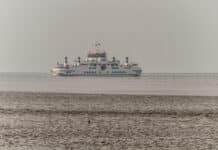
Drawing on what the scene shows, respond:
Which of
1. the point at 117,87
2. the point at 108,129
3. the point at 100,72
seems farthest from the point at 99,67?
the point at 108,129

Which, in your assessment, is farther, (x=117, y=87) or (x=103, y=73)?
(x=103, y=73)

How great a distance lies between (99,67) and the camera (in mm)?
166875

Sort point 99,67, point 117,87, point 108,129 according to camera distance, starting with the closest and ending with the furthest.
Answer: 1. point 108,129
2. point 117,87
3. point 99,67

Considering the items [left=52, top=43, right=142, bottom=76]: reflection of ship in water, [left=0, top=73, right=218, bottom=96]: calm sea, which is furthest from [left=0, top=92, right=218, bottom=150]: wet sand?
[left=52, top=43, right=142, bottom=76]: reflection of ship in water

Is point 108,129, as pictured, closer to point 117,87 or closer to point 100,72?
point 117,87

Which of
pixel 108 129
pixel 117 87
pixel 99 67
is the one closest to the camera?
pixel 108 129

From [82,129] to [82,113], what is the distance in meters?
9.95

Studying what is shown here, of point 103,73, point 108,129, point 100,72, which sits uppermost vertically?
point 100,72

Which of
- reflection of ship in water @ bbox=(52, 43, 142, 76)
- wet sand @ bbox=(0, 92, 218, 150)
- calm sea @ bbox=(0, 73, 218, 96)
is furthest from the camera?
reflection of ship in water @ bbox=(52, 43, 142, 76)

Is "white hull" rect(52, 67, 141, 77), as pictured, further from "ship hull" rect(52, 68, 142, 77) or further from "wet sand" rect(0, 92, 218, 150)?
"wet sand" rect(0, 92, 218, 150)

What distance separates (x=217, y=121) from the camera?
35000mm

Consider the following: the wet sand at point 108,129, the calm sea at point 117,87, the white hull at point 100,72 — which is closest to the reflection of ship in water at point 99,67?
the white hull at point 100,72

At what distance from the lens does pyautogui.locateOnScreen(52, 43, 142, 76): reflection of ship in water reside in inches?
6580

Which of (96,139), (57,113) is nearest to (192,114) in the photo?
(57,113)
